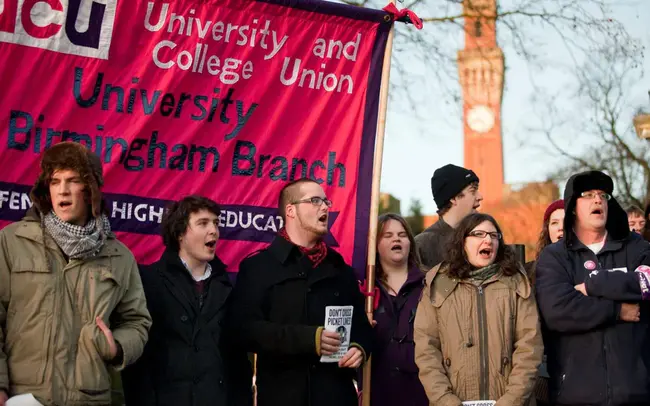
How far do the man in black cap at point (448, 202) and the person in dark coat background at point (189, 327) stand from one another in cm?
200

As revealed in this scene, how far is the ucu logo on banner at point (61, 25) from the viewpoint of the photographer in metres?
5.91

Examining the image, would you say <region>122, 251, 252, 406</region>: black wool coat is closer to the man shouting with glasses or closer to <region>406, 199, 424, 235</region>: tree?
the man shouting with glasses

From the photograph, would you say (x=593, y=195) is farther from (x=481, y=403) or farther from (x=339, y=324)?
(x=339, y=324)

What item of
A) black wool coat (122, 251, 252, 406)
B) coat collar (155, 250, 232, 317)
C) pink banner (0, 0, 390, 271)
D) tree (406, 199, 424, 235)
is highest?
tree (406, 199, 424, 235)

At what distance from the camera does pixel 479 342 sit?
5.57 m

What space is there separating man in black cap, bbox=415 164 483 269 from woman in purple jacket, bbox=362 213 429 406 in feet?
1.93

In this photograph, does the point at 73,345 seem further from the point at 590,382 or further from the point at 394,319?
the point at 590,382

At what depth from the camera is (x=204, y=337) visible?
5.54 m

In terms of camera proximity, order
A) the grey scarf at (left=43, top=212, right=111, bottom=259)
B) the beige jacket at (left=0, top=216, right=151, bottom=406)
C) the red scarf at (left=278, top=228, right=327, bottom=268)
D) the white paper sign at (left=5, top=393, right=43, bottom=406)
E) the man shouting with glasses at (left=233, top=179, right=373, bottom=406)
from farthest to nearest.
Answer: the red scarf at (left=278, top=228, right=327, bottom=268) < the man shouting with glasses at (left=233, top=179, right=373, bottom=406) < the grey scarf at (left=43, top=212, right=111, bottom=259) < the beige jacket at (left=0, top=216, right=151, bottom=406) < the white paper sign at (left=5, top=393, right=43, bottom=406)

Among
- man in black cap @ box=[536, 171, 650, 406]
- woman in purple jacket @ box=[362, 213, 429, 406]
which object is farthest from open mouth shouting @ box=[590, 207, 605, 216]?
woman in purple jacket @ box=[362, 213, 429, 406]

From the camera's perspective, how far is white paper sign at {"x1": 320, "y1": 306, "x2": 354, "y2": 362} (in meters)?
5.58

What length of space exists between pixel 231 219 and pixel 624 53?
7.21m

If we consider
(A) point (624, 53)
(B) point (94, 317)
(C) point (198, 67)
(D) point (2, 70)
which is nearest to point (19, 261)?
(B) point (94, 317)

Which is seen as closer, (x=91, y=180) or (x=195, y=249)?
(x=91, y=180)
